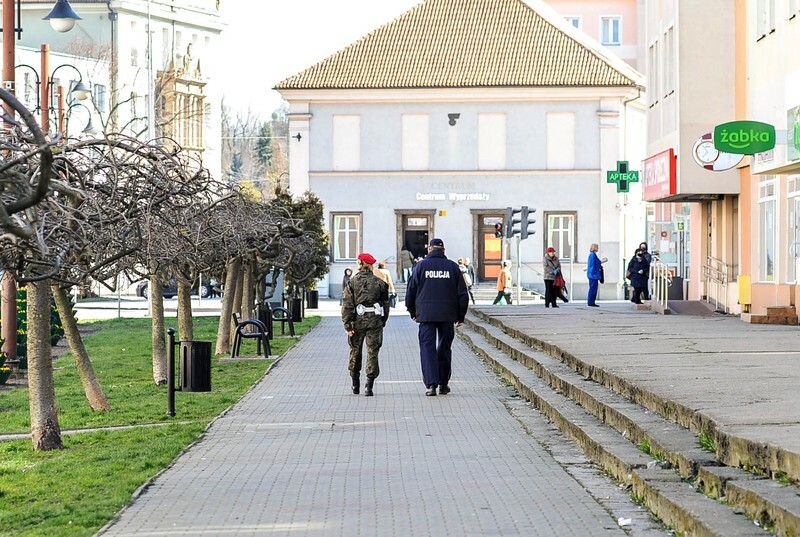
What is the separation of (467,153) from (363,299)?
4593 centimetres

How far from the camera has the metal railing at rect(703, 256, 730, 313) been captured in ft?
116

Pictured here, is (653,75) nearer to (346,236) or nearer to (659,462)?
(346,236)

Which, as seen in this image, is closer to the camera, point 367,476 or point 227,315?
point 367,476

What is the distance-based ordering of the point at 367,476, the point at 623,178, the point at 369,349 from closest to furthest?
the point at 367,476 → the point at 369,349 → the point at 623,178

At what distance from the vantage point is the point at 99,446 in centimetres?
1406

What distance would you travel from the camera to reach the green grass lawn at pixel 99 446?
9.83 m

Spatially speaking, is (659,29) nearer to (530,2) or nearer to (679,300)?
(679,300)

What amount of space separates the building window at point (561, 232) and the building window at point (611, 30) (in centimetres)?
2950

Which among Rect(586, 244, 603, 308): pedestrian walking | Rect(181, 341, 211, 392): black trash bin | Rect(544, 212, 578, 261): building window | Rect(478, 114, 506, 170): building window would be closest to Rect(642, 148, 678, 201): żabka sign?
Rect(586, 244, 603, 308): pedestrian walking

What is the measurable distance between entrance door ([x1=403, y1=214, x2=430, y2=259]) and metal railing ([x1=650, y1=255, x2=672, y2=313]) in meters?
25.4

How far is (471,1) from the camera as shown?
69250 millimetres

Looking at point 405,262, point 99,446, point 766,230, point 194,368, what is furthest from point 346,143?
point 99,446

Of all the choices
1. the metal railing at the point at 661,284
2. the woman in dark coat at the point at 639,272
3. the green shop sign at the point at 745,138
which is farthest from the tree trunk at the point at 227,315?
the woman in dark coat at the point at 639,272

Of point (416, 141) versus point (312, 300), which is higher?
point (416, 141)
